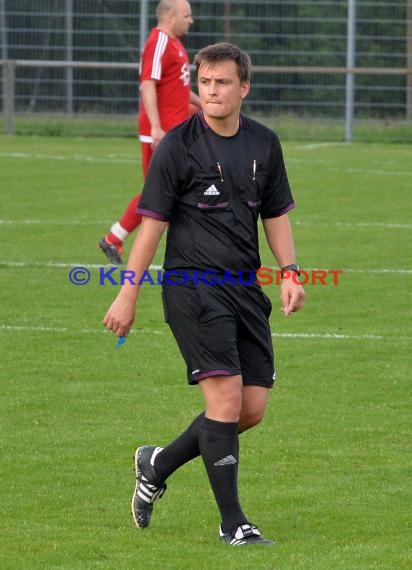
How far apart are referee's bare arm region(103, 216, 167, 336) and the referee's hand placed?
566 mm

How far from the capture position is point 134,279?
549 centimetres

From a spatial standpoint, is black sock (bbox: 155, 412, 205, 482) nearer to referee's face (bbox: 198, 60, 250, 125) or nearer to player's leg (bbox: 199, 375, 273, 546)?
player's leg (bbox: 199, 375, 273, 546)

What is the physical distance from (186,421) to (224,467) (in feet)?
6.64

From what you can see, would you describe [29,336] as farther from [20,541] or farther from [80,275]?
[20,541]

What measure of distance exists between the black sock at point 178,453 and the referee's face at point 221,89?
1.19 metres

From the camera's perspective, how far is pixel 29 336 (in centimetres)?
971

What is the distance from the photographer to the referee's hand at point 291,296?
5.69 metres

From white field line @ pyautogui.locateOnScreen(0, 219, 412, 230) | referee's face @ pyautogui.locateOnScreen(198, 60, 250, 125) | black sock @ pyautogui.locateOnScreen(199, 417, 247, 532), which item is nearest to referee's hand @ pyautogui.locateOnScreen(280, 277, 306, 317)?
black sock @ pyautogui.locateOnScreen(199, 417, 247, 532)

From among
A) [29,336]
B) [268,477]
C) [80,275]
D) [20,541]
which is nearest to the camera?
[20,541]

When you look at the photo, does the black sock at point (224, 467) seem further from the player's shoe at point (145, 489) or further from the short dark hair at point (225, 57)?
the short dark hair at point (225, 57)

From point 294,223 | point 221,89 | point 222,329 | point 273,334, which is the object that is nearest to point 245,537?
point 222,329

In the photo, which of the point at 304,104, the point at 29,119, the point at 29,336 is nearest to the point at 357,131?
the point at 304,104

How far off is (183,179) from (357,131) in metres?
22.6

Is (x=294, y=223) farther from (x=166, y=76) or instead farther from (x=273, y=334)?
(x=273, y=334)
